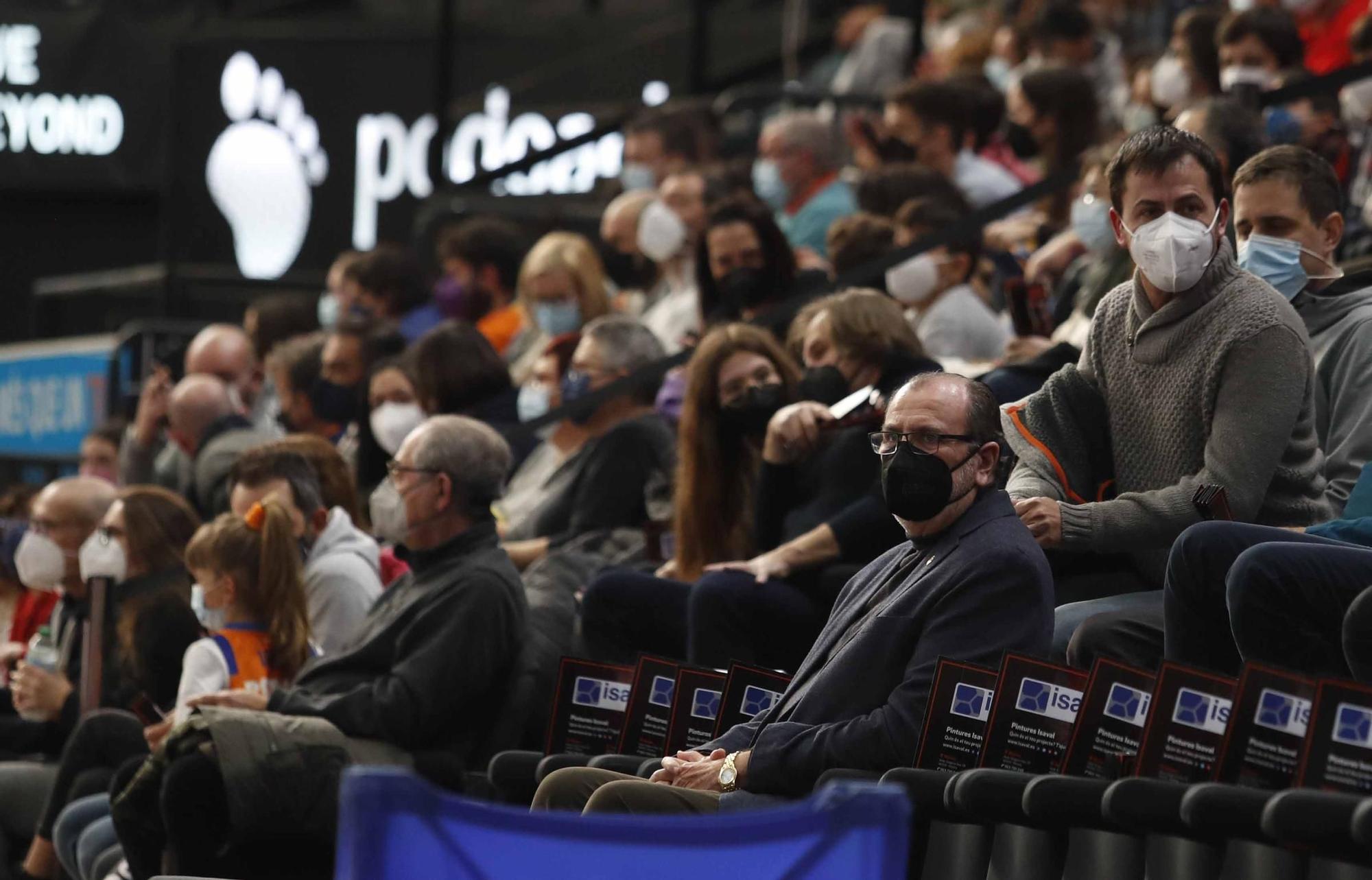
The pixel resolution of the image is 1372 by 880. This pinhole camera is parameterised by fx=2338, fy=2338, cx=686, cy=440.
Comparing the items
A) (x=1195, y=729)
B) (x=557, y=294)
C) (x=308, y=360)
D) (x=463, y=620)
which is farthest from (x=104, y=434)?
(x=1195, y=729)

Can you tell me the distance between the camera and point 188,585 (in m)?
6.77

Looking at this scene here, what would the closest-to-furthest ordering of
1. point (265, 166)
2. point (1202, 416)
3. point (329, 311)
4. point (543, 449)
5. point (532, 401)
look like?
point (1202, 416)
point (543, 449)
point (532, 401)
point (329, 311)
point (265, 166)

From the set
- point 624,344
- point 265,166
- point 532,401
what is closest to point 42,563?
point 532,401

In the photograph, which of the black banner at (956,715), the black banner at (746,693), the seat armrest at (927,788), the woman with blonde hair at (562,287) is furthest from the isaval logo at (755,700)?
the woman with blonde hair at (562,287)

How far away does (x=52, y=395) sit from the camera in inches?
440

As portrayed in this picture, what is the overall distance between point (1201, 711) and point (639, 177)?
650 cm

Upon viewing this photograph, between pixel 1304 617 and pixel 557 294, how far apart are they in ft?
16.1

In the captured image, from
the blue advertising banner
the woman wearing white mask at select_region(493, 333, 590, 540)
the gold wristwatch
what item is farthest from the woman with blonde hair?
the gold wristwatch

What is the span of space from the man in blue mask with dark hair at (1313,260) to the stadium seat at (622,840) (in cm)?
251

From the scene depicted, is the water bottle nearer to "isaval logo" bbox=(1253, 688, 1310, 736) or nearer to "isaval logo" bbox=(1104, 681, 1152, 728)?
"isaval logo" bbox=(1104, 681, 1152, 728)

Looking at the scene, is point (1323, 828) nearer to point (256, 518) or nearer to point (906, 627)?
point (906, 627)

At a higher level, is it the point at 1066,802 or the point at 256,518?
the point at 256,518

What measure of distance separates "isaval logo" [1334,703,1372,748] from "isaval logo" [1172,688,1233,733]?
0.24 m

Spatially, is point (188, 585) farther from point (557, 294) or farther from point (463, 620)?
point (557, 294)
